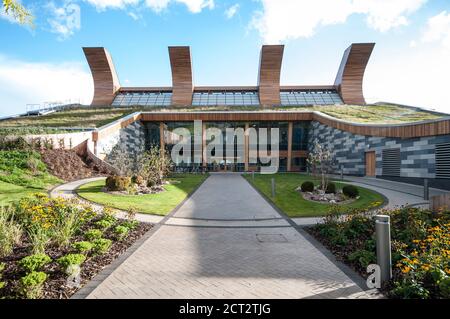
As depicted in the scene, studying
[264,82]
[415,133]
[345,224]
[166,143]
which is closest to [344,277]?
[345,224]

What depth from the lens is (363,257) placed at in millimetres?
6012

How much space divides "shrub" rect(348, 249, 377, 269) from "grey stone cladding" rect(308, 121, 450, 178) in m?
13.7

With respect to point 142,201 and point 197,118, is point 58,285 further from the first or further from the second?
point 197,118

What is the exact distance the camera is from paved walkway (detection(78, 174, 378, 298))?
4801 millimetres

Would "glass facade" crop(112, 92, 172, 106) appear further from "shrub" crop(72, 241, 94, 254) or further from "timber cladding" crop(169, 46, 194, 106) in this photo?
"shrub" crop(72, 241, 94, 254)

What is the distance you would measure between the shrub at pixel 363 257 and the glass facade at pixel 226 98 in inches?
1555

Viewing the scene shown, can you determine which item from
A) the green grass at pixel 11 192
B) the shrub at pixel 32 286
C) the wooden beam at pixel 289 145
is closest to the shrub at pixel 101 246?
the shrub at pixel 32 286

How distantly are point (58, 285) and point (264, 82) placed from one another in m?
44.2

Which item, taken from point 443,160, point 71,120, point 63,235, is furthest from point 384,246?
point 71,120

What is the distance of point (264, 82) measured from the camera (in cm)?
4472

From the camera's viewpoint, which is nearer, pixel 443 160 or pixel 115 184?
pixel 115 184

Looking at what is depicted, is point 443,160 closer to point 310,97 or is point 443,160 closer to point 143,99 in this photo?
point 310,97

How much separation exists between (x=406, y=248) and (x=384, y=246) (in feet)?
6.60

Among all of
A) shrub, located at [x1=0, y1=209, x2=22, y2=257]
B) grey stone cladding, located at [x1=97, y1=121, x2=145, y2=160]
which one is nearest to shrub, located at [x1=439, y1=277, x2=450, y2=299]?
Answer: shrub, located at [x1=0, y1=209, x2=22, y2=257]
